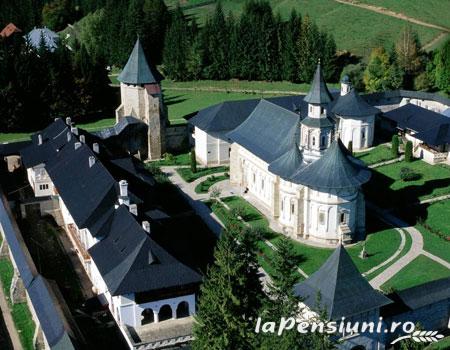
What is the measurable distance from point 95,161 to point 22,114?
32636 millimetres

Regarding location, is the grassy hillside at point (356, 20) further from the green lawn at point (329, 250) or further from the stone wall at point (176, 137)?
the green lawn at point (329, 250)

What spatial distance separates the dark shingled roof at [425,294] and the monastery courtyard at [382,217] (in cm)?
487

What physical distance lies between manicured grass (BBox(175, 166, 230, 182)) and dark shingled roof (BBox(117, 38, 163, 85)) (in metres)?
10.3

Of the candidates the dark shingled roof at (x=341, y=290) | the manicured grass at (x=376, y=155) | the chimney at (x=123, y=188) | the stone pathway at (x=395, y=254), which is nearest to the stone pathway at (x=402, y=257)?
the stone pathway at (x=395, y=254)

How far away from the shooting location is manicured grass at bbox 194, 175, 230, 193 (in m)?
66.7

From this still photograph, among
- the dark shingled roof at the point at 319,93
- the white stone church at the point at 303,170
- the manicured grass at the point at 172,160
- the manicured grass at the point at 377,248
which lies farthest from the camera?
the manicured grass at the point at 172,160

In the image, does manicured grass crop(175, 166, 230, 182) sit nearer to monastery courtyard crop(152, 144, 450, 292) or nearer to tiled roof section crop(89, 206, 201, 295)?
monastery courtyard crop(152, 144, 450, 292)

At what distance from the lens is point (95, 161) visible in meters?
55.8

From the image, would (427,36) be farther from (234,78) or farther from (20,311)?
(20,311)

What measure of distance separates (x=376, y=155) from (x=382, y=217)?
15.4 meters

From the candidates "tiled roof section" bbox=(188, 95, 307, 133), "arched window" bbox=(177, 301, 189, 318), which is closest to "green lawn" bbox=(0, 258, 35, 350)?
"arched window" bbox=(177, 301, 189, 318)

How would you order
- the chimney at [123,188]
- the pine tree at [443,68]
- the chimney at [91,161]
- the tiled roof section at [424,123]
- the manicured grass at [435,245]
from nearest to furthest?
the chimney at [123,188], the manicured grass at [435,245], the chimney at [91,161], the tiled roof section at [424,123], the pine tree at [443,68]

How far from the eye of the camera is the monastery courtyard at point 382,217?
5109 centimetres

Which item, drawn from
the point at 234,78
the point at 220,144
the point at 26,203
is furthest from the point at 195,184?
the point at 234,78
